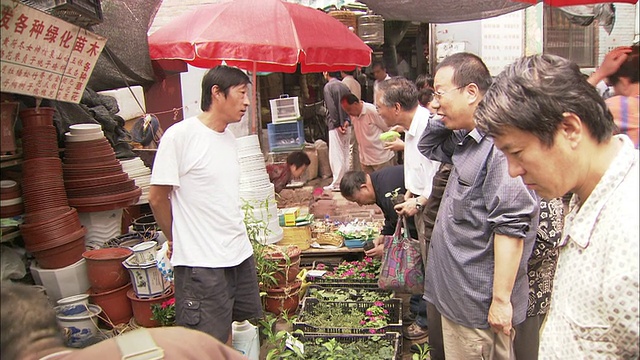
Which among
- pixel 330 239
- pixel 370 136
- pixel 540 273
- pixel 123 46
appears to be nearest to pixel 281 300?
pixel 330 239

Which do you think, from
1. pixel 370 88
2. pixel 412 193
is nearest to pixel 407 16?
pixel 412 193

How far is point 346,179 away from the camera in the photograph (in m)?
4.91

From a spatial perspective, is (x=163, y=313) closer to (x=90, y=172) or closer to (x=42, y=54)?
(x=90, y=172)

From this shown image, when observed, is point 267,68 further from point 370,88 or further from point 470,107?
point 370,88

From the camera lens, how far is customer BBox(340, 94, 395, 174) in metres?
8.24

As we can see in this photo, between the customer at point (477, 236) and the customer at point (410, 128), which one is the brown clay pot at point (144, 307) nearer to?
the customer at point (410, 128)

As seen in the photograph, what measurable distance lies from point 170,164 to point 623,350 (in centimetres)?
256

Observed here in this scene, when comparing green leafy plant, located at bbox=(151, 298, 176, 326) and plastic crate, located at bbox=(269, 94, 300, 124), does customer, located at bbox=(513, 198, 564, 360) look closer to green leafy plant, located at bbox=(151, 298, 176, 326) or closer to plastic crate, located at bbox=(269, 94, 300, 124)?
green leafy plant, located at bbox=(151, 298, 176, 326)

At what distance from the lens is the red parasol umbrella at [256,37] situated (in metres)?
4.48

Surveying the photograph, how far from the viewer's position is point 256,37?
14.9 ft

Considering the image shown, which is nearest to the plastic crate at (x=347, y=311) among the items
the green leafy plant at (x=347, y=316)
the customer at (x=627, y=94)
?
the green leafy plant at (x=347, y=316)

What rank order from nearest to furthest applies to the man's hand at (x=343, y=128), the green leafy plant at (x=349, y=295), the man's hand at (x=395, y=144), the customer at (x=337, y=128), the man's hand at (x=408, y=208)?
1. the man's hand at (x=408, y=208)
2. the green leafy plant at (x=349, y=295)
3. the man's hand at (x=395, y=144)
4. the customer at (x=337, y=128)
5. the man's hand at (x=343, y=128)

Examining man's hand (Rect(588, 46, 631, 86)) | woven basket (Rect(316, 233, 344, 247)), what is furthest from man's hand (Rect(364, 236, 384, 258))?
man's hand (Rect(588, 46, 631, 86))

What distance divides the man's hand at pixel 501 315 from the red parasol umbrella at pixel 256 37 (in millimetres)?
2630
